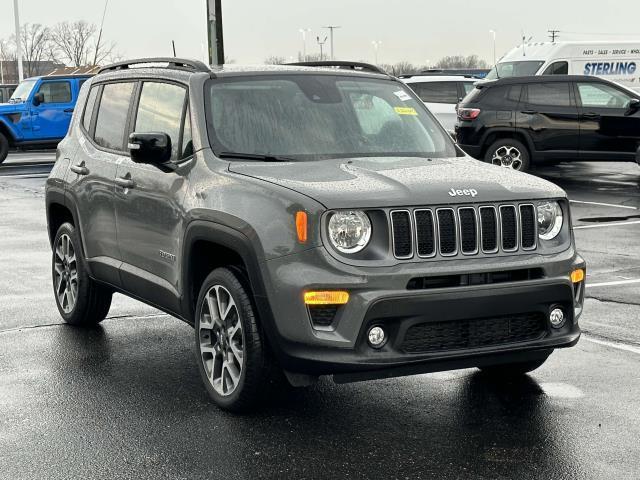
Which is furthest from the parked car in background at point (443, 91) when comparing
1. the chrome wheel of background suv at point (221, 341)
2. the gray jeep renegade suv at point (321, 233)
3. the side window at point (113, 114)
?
the chrome wheel of background suv at point (221, 341)

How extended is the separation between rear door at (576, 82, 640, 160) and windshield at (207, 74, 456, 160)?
11998mm

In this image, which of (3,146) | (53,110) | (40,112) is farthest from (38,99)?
(3,146)

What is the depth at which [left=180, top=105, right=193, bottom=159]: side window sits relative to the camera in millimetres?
5942

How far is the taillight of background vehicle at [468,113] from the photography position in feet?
60.3

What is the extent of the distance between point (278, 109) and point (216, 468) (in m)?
2.24

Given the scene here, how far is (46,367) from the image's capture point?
A: 6535 mm

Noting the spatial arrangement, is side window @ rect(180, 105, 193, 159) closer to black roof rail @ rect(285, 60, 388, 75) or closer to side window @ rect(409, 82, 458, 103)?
black roof rail @ rect(285, 60, 388, 75)

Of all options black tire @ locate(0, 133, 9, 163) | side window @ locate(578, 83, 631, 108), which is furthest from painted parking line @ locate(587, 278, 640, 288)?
black tire @ locate(0, 133, 9, 163)

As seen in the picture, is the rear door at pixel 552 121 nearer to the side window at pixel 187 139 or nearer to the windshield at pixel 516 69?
the windshield at pixel 516 69

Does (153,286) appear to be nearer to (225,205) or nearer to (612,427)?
(225,205)

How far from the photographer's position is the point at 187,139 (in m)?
6.00

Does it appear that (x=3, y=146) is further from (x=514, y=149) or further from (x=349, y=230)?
(x=349, y=230)

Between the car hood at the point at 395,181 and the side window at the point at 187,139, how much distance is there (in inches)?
16.1

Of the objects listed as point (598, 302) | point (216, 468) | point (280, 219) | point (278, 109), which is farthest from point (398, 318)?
point (598, 302)
